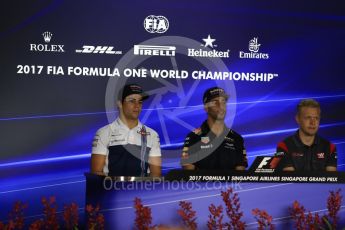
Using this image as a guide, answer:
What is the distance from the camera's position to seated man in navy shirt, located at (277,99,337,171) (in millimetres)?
5117

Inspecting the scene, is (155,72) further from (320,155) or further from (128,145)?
(320,155)

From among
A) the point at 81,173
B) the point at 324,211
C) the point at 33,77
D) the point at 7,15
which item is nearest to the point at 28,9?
the point at 7,15

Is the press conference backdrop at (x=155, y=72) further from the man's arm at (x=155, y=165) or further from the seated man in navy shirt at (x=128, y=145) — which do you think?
the man's arm at (x=155, y=165)

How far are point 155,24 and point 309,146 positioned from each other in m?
1.82

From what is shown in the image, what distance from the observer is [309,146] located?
204 inches

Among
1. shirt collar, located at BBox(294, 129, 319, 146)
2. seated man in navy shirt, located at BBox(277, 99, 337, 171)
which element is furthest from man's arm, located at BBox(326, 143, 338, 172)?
shirt collar, located at BBox(294, 129, 319, 146)

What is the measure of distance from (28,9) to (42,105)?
0.88m

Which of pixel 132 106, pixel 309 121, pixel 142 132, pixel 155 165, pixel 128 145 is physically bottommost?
pixel 155 165

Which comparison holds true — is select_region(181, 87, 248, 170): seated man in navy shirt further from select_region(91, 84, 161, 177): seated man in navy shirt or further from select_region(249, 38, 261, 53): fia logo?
select_region(249, 38, 261, 53): fia logo

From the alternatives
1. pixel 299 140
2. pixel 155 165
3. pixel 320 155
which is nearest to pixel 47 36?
pixel 155 165

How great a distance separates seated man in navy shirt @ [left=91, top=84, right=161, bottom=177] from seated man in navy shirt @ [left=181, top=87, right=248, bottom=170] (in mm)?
325

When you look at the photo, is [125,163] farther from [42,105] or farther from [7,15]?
[7,15]

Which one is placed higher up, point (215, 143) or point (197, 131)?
point (197, 131)

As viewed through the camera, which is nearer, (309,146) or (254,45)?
(309,146)
